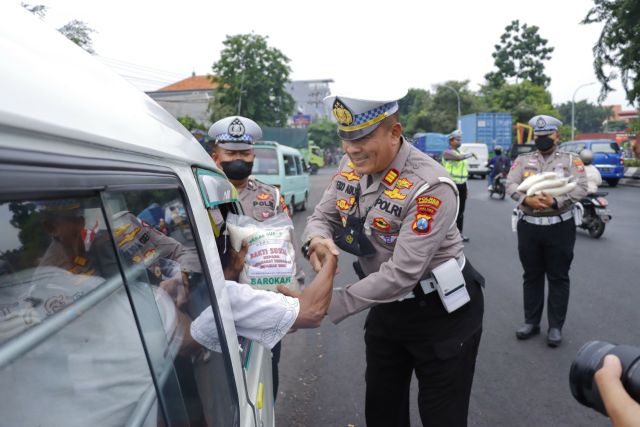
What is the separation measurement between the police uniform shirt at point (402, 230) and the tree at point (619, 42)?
20026mm

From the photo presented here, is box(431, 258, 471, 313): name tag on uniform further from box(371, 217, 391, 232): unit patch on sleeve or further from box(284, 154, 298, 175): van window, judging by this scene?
box(284, 154, 298, 175): van window

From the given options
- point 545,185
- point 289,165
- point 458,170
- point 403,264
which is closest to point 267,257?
point 403,264

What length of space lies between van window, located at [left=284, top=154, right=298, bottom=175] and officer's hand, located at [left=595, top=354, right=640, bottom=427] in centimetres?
1054

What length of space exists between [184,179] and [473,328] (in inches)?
56.2

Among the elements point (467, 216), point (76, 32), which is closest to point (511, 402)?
point (467, 216)

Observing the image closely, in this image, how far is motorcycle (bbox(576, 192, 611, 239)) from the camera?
26.9ft

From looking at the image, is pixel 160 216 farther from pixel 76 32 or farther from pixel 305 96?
pixel 305 96

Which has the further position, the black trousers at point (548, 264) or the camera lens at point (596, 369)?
the black trousers at point (548, 264)

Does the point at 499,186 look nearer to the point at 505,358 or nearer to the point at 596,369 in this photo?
the point at 505,358

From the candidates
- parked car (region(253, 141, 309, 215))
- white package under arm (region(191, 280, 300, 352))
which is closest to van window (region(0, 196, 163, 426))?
white package under arm (region(191, 280, 300, 352))

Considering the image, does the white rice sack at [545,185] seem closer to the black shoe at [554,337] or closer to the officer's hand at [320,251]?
the black shoe at [554,337]

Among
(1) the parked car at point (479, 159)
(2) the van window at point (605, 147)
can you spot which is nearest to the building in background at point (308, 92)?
(1) the parked car at point (479, 159)

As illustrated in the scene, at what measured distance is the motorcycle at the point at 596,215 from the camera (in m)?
8.20

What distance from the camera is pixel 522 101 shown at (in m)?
42.5
